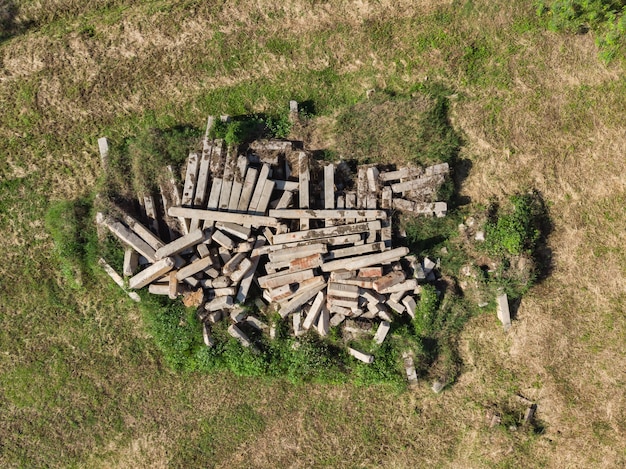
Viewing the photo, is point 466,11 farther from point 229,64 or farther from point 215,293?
point 215,293

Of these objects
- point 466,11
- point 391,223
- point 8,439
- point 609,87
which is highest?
point 466,11

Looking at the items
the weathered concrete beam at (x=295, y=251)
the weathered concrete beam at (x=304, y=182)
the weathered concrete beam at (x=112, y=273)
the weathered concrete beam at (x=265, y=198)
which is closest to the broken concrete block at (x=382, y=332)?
the weathered concrete beam at (x=295, y=251)

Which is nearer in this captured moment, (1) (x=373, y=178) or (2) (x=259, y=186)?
(2) (x=259, y=186)

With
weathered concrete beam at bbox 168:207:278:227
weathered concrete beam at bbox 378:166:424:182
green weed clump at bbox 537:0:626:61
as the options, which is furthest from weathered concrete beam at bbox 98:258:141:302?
green weed clump at bbox 537:0:626:61

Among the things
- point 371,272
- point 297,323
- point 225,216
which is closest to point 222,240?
point 225,216

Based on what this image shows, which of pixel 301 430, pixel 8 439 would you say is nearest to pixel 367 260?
pixel 301 430

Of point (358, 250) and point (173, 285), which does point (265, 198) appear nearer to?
point (358, 250)
